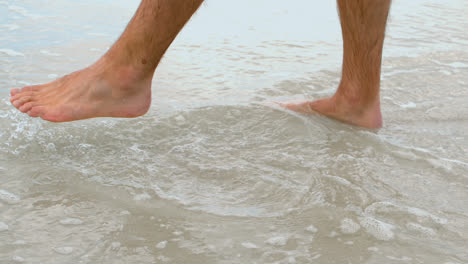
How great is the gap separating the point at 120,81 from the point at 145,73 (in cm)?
9

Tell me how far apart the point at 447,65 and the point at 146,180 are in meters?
1.81

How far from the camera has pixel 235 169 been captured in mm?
1488

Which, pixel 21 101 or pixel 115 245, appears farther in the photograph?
pixel 21 101

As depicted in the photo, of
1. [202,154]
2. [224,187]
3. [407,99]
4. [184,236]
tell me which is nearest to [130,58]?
[202,154]

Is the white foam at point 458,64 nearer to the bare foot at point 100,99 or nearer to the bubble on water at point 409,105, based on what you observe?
the bubble on water at point 409,105

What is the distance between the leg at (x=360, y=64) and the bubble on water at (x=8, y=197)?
42.7 inches

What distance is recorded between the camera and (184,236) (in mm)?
1149

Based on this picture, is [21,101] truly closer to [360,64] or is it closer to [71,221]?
[71,221]

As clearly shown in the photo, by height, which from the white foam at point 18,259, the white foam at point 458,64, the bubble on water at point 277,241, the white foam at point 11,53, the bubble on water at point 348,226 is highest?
the white foam at point 11,53

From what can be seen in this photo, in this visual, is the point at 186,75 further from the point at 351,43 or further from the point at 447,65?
the point at 447,65

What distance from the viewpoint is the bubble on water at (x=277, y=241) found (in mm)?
1137

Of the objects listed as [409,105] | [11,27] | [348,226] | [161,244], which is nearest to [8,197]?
[161,244]

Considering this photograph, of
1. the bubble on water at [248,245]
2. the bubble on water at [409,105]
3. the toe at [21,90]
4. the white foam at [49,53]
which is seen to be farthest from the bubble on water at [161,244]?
the white foam at [49,53]

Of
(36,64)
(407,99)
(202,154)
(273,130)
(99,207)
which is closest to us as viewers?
(99,207)
